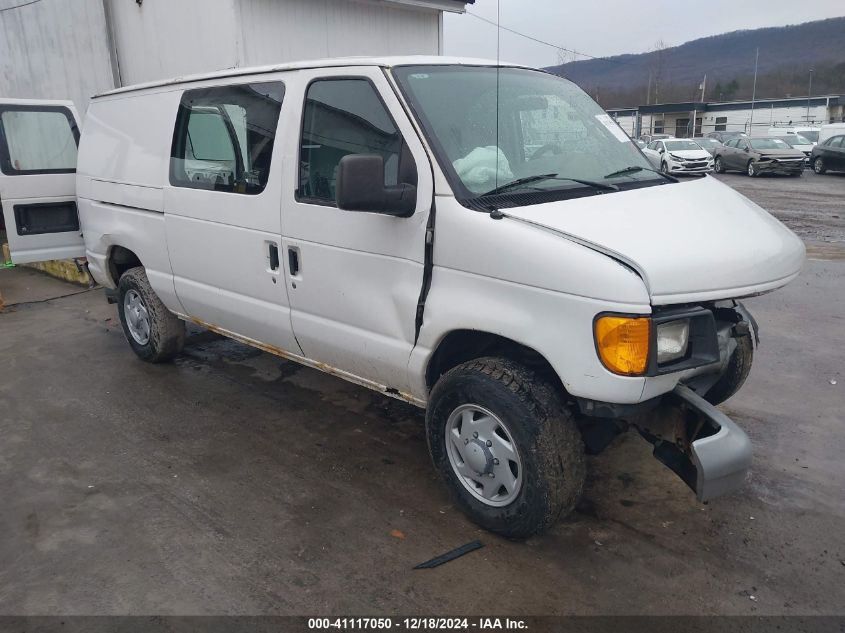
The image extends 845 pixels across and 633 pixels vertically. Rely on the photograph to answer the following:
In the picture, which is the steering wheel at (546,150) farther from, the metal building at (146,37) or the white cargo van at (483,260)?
the metal building at (146,37)

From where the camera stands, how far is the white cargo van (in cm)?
278

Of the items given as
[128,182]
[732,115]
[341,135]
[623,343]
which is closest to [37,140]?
[128,182]

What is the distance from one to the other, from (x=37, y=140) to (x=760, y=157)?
76.2 ft

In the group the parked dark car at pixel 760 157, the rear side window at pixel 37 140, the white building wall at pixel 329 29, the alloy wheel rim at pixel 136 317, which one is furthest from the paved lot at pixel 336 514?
the parked dark car at pixel 760 157

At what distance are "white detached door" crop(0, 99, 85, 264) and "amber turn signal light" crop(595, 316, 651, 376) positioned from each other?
5.26m

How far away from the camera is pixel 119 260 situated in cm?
Result: 580

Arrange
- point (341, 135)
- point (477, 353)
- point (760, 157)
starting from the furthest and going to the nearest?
1. point (760, 157)
2. point (341, 135)
3. point (477, 353)

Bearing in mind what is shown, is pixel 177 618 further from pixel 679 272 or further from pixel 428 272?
pixel 679 272

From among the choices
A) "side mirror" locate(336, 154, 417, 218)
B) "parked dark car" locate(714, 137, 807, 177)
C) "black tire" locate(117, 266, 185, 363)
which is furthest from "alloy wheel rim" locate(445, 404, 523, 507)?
"parked dark car" locate(714, 137, 807, 177)

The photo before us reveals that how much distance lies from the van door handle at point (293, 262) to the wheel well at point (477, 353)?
1.04m

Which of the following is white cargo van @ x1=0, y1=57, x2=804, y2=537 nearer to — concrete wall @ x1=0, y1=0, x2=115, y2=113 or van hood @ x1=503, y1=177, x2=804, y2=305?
van hood @ x1=503, y1=177, x2=804, y2=305

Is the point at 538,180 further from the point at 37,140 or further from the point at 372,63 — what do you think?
the point at 37,140

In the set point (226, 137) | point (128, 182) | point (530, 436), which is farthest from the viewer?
point (128, 182)

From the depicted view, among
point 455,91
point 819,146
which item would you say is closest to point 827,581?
point 455,91
